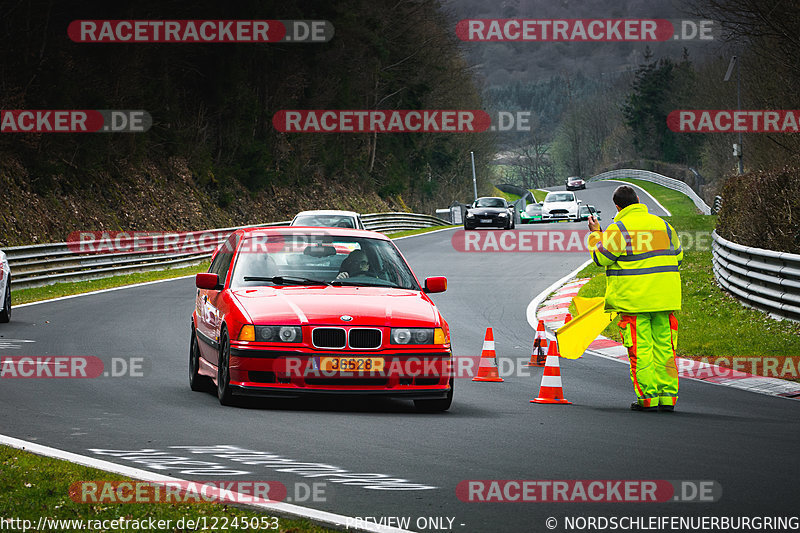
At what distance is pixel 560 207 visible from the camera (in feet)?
171

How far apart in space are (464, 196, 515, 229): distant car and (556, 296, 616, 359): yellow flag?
112 feet

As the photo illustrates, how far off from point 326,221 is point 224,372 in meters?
16.8

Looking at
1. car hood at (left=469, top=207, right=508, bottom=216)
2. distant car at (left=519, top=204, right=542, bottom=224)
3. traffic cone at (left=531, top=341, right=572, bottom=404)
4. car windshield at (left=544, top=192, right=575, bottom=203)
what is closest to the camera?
traffic cone at (left=531, top=341, right=572, bottom=404)

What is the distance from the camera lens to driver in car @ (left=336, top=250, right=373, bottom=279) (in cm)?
1042

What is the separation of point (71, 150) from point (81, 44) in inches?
151

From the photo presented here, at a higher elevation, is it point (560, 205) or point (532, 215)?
point (560, 205)

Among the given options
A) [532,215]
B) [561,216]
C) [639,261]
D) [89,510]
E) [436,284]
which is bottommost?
[89,510]

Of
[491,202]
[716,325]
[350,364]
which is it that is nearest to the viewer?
[350,364]

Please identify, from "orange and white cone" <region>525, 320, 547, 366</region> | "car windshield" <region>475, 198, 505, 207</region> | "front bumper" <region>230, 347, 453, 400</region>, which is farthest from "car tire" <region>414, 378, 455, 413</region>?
"car windshield" <region>475, 198, 505, 207</region>

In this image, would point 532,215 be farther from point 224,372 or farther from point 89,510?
point 89,510

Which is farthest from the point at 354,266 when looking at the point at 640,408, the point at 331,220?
the point at 331,220

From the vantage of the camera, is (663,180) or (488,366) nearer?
(488,366)

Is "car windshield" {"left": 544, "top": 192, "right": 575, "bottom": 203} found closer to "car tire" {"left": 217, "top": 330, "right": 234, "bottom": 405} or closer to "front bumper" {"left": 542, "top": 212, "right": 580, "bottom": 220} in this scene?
"front bumper" {"left": 542, "top": 212, "right": 580, "bottom": 220}

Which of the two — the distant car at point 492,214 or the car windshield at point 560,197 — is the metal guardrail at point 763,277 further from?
the car windshield at point 560,197
